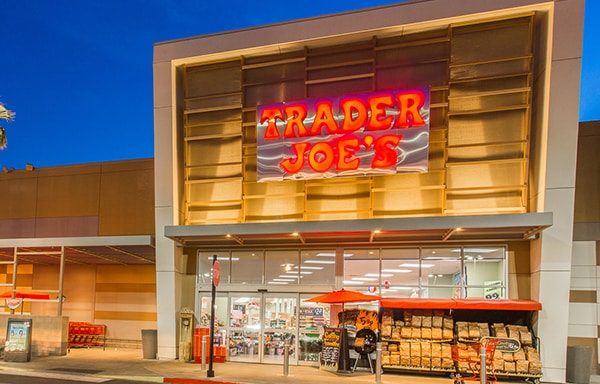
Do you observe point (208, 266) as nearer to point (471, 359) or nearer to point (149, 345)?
point (149, 345)

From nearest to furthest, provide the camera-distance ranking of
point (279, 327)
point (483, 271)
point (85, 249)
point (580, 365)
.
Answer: point (580, 365), point (483, 271), point (279, 327), point (85, 249)

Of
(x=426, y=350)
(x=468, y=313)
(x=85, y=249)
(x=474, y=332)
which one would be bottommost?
(x=426, y=350)

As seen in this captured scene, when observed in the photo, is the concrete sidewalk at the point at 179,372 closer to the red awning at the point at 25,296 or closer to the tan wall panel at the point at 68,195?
the red awning at the point at 25,296

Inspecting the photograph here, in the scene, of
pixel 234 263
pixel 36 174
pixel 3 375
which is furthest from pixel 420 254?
pixel 36 174

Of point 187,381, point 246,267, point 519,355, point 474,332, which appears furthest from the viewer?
point 246,267

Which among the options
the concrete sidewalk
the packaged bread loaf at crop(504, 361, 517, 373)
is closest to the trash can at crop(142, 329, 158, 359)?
the concrete sidewalk

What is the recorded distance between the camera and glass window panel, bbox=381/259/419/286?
61.1ft

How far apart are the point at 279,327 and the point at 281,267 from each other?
2.01 meters

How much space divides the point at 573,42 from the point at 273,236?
34.7 feet

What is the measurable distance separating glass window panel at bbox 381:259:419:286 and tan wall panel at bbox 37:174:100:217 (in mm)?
12339

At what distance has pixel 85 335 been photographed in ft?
78.1

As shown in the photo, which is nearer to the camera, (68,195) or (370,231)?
(370,231)

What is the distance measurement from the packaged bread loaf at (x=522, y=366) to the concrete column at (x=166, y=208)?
35.9 feet

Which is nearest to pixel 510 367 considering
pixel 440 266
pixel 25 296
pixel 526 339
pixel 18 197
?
pixel 526 339
